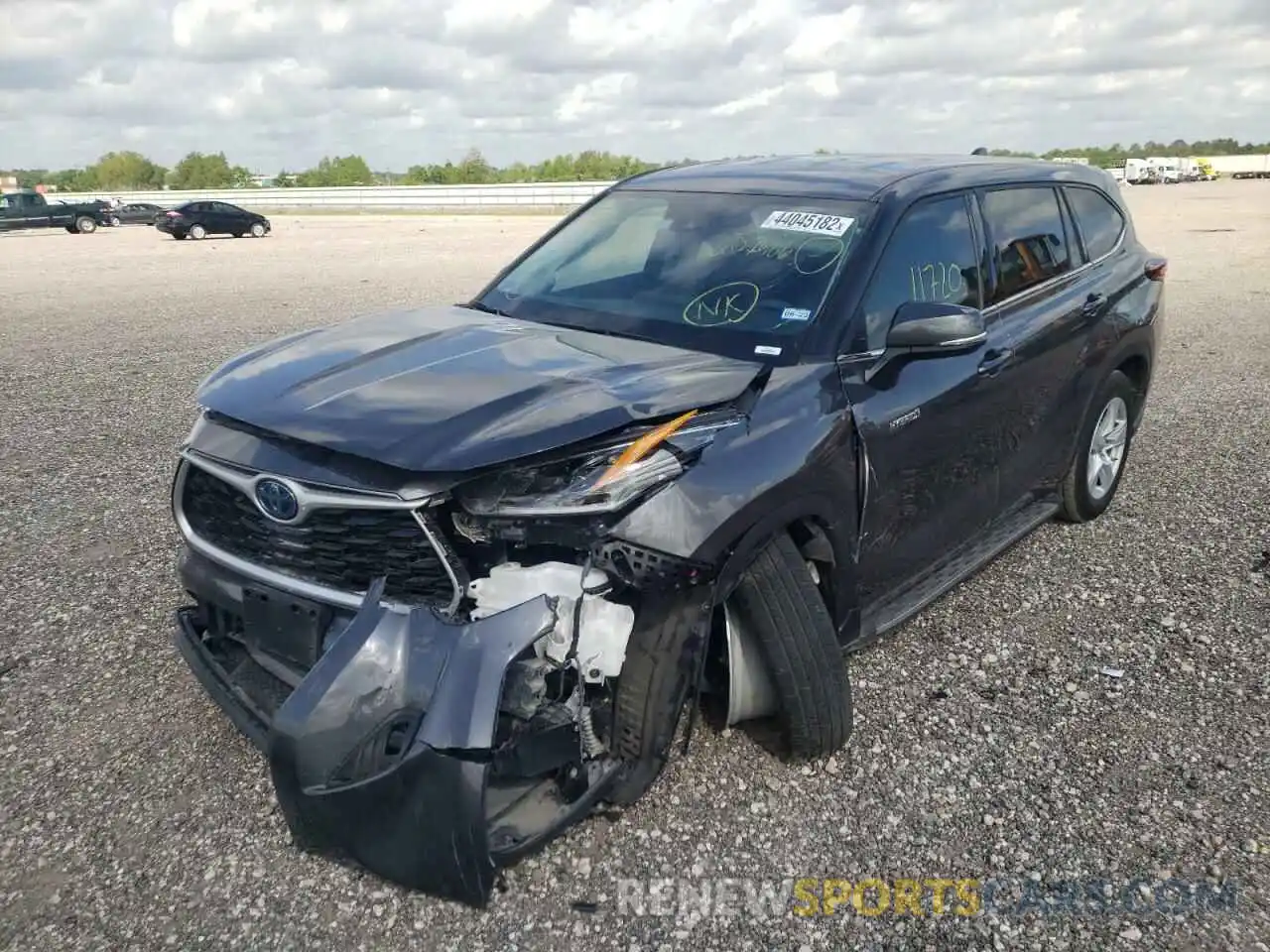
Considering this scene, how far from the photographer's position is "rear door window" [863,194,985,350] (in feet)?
11.3

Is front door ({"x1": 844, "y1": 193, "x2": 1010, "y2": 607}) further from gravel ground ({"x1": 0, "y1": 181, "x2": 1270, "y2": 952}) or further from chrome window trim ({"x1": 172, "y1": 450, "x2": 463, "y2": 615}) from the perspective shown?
chrome window trim ({"x1": 172, "y1": 450, "x2": 463, "y2": 615})

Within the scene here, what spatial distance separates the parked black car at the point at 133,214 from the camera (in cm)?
4197

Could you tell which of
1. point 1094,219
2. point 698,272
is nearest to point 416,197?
point 1094,219

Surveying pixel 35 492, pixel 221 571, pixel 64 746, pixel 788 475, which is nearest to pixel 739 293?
pixel 788 475

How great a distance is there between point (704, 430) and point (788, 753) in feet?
3.68

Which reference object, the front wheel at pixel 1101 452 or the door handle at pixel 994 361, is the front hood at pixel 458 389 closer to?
the door handle at pixel 994 361

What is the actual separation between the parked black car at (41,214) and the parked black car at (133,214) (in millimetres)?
3620

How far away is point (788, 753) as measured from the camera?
3.15m

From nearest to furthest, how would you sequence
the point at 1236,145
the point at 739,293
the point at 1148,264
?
the point at 739,293 < the point at 1148,264 < the point at 1236,145

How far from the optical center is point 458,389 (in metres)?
2.82

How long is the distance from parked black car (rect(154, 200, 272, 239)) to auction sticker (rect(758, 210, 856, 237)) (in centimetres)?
3311

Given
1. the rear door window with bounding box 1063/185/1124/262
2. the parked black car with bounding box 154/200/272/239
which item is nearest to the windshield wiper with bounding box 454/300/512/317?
the rear door window with bounding box 1063/185/1124/262

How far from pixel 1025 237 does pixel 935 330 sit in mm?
1516

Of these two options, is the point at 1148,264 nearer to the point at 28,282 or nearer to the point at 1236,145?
the point at 28,282
